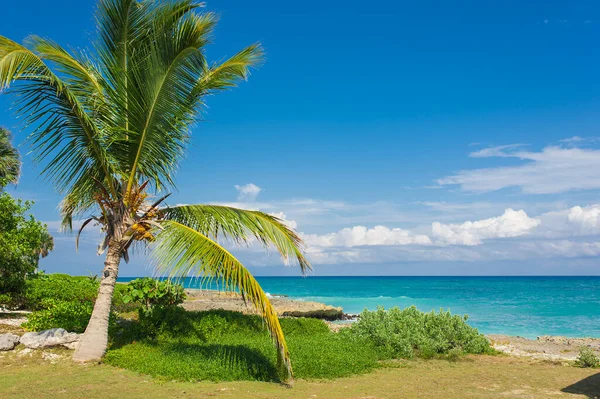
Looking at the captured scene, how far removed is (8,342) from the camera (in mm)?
11234

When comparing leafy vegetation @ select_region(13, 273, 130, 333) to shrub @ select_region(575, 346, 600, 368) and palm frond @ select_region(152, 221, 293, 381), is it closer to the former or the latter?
palm frond @ select_region(152, 221, 293, 381)

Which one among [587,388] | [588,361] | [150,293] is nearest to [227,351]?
[587,388]

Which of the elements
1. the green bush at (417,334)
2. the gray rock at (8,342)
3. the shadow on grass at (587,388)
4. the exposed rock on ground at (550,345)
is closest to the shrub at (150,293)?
the gray rock at (8,342)

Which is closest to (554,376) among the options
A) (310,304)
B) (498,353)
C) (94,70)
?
(498,353)

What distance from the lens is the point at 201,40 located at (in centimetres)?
1087

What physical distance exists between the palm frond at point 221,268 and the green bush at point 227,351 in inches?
49.1

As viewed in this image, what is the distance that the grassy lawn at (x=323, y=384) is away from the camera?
27.6 feet

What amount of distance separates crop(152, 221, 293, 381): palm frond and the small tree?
6773 millimetres

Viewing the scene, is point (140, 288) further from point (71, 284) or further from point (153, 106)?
point (153, 106)

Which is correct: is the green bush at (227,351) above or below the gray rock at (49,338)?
below

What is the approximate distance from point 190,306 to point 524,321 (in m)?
23.7

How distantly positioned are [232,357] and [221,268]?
262 centimetres

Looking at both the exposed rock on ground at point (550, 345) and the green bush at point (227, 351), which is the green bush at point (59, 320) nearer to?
the green bush at point (227, 351)

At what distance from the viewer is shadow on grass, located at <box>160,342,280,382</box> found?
31.9 feet
